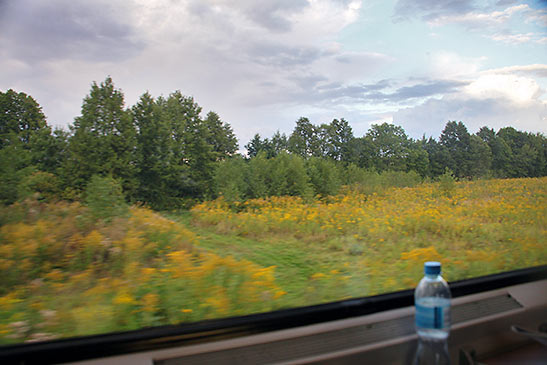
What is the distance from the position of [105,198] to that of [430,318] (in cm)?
135

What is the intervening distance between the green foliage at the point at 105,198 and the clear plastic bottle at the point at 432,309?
4.08 ft

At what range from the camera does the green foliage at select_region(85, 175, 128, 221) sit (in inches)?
57.3

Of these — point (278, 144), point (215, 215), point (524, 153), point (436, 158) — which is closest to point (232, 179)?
point (215, 215)

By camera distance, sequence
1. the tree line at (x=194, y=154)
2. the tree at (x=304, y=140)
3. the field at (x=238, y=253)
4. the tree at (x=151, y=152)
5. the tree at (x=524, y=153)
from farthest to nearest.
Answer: the tree at (x=524, y=153)
the tree at (x=304, y=140)
the tree at (x=151, y=152)
the tree line at (x=194, y=154)
the field at (x=238, y=253)

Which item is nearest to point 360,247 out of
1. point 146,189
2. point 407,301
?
point 407,301

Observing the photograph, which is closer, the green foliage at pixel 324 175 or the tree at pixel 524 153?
the green foliage at pixel 324 175

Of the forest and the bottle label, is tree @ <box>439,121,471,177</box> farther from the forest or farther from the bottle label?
the bottle label

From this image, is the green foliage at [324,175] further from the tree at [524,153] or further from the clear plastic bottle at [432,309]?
the tree at [524,153]

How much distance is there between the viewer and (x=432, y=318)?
1.38m

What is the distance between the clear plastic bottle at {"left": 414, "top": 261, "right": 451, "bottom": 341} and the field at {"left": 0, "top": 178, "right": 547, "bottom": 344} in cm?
23

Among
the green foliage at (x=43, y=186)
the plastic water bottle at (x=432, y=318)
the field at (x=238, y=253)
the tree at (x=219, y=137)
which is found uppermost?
the tree at (x=219, y=137)

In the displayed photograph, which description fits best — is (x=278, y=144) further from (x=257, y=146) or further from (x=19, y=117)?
(x=19, y=117)

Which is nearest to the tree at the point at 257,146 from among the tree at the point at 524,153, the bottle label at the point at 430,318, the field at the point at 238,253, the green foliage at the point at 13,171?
the field at the point at 238,253

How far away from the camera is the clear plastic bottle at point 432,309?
1375 mm
